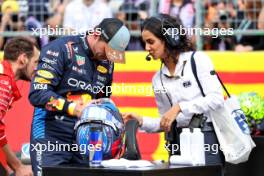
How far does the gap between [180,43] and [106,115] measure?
3.53 ft

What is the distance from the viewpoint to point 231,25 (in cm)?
1065

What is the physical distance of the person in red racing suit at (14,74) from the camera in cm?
649

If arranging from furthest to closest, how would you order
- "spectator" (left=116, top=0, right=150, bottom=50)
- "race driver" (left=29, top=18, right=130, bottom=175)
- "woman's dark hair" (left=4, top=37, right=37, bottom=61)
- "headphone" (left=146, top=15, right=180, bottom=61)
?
"spectator" (left=116, top=0, right=150, bottom=50) → "woman's dark hair" (left=4, top=37, right=37, bottom=61) → "headphone" (left=146, top=15, right=180, bottom=61) → "race driver" (left=29, top=18, right=130, bottom=175)

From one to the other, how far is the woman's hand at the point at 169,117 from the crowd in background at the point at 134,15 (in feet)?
13.7

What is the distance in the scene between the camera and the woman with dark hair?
632cm

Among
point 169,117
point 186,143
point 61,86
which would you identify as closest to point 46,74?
point 61,86

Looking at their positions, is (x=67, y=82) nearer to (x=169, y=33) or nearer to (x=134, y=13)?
(x=169, y=33)

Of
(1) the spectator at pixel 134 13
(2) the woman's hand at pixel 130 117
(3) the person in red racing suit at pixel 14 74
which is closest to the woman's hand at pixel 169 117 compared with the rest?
(2) the woman's hand at pixel 130 117

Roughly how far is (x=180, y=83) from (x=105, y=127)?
0.99 m

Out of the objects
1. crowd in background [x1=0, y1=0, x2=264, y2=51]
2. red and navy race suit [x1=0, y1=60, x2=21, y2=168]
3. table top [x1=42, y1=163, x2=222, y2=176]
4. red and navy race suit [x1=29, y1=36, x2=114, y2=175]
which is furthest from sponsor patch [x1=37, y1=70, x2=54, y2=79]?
crowd in background [x1=0, y1=0, x2=264, y2=51]

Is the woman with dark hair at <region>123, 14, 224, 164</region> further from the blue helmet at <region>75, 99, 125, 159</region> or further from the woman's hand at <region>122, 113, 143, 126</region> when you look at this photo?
the blue helmet at <region>75, 99, 125, 159</region>

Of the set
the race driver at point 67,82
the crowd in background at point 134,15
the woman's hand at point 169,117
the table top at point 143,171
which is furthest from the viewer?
the crowd in background at point 134,15

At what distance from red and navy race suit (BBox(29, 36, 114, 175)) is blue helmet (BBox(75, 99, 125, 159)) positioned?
1.63ft

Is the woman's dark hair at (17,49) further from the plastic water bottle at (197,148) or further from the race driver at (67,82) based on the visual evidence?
the plastic water bottle at (197,148)
